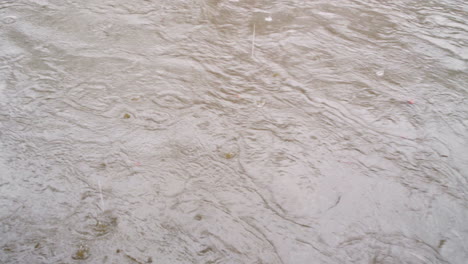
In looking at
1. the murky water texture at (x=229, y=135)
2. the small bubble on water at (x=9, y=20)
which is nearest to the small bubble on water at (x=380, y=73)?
the murky water texture at (x=229, y=135)

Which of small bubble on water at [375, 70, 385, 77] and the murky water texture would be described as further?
small bubble on water at [375, 70, 385, 77]

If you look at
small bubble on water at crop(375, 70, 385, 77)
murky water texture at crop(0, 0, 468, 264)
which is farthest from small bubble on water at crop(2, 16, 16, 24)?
small bubble on water at crop(375, 70, 385, 77)

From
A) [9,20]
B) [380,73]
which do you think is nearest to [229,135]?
[380,73]

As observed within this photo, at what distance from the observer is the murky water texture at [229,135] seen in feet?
7.11

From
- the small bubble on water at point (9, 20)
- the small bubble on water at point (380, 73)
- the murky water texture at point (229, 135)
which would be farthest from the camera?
the small bubble on water at point (9, 20)

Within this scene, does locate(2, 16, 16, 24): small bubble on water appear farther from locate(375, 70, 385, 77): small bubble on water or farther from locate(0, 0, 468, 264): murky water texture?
locate(375, 70, 385, 77): small bubble on water

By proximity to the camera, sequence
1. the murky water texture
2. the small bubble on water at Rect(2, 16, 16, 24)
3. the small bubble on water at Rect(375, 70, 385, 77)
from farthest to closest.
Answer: the small bubble on water at Rect(2, 16, 16, 24), the small bubble on water at Rect(375, 70, 385, 77), the murky water texture

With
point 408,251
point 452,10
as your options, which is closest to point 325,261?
point 408,251

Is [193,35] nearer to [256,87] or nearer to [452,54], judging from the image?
[256,87]

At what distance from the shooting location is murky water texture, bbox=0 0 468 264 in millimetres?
2168

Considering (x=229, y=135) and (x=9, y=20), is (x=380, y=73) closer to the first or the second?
(x=229, y=135)

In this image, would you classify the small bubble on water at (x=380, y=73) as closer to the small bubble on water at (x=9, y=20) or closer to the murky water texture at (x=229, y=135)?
the murky water texture at (x=229, y=135)

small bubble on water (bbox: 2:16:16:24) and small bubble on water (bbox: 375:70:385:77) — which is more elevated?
small bubble on water (bbox: 2:16:16:24)

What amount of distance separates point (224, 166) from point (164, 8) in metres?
2.51
